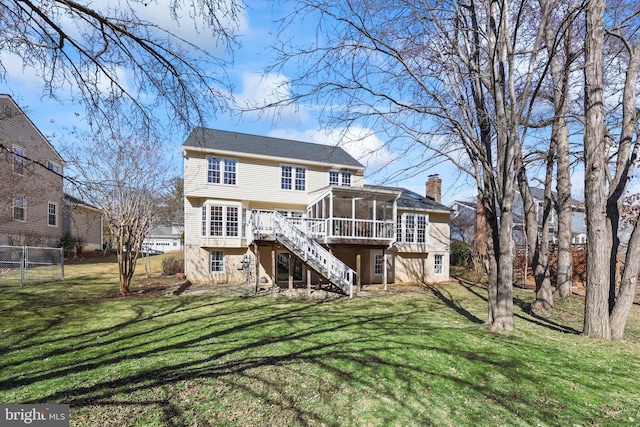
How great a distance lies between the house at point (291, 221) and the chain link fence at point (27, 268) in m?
5.94

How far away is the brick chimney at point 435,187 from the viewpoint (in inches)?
905

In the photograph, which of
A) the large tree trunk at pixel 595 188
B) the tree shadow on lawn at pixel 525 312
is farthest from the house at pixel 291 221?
the large tree trunk at pixel 595 188

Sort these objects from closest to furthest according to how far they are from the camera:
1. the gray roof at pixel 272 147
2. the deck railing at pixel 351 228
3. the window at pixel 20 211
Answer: the deck railing at pixel 351 228
the gray roof at pixel 272 147
the window at pixel 20 211

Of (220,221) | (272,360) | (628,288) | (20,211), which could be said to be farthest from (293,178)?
(20,211)

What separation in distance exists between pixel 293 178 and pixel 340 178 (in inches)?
114

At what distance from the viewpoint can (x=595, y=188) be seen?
7.15 m

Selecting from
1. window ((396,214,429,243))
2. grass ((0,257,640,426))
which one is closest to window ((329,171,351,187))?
window ((396,214,429,243))

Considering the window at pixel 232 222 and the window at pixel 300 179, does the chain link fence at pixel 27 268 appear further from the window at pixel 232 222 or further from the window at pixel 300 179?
the window at pixel 300 179

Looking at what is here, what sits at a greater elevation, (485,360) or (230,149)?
(230,149)

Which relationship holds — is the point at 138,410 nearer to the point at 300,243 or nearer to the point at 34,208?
the point at 300,243

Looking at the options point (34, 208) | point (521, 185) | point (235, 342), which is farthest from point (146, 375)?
point (34, 208)

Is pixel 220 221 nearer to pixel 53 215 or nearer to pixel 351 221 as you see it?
pixel 351 221

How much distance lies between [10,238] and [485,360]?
79.3 ft

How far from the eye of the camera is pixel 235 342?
6438 mm
